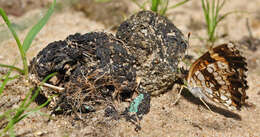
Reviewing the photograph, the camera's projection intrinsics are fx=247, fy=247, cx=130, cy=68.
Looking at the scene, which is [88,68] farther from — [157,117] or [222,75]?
[222,75]

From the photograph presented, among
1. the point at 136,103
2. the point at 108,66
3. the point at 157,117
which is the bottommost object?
the point at 157,117

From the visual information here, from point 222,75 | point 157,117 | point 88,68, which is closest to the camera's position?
point 88,68

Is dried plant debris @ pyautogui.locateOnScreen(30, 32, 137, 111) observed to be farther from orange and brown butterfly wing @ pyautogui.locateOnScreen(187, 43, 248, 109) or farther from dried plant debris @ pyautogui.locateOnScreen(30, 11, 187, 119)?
orange and brown butterfly wing @ pyautogui.locateOnScreen(187, 43, 248, 109)

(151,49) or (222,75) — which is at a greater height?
(151,49)

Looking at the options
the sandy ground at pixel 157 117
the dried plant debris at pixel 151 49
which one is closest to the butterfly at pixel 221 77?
the sandy ground at pixel 157 117

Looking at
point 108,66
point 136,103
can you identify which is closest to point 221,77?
point 136,103

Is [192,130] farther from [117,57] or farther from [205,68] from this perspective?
[117,57]

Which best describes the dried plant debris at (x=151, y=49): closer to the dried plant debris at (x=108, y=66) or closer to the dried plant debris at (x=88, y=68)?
the dried plant debris at (x=108, y=66)
